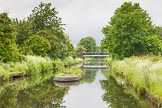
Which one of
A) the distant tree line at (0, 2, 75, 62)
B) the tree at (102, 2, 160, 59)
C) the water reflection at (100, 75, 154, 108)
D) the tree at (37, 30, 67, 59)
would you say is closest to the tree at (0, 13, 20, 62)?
the distant tree line at (0, 2, 75, 62)

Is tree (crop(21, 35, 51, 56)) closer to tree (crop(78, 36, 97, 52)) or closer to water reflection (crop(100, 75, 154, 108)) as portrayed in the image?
water reflection (crop(100, 75, 154, 108))

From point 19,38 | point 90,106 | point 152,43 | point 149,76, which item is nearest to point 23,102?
point 90,106

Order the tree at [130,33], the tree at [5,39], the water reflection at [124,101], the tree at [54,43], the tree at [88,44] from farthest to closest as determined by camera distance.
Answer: the tree at [88,44]
the tree at [54,43]
the tree at [130,33]
the tree at [5,39]
the water reflection at [124,101]

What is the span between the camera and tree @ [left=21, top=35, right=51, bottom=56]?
57.4 m

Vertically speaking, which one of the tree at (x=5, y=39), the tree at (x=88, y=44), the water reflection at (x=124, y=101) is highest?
the tree at (x=88, y=44)

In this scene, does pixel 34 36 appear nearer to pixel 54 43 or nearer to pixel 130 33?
pixel 54 43

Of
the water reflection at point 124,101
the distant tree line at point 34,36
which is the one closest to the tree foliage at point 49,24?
the distant tree line at point 34,36

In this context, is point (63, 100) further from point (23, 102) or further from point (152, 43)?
point (152, 43)

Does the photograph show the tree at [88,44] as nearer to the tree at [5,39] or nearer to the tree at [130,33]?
the tree at [130,33]

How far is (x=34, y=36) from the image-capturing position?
58.1 m

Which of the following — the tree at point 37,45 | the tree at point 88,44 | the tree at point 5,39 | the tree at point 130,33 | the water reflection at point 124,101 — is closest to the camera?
the water reflection at point 124,101

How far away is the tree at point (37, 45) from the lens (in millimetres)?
57438

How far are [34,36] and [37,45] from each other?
1.72 m

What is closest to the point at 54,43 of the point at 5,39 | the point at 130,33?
the point at 130,33
